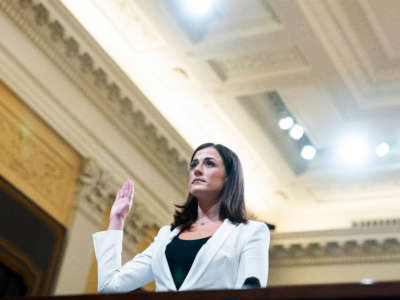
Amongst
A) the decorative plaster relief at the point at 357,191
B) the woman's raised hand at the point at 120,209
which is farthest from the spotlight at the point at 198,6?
the woman's raised hand at the point at 120,209

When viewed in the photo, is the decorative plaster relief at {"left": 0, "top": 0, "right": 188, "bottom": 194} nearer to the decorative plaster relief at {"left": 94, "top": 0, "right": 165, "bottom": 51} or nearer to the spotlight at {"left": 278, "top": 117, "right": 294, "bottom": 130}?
the decorative plaster relief at {"left": 94, "top": 0, "right": 165, "bottom": 51}

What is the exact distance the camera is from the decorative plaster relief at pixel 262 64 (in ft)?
28.4

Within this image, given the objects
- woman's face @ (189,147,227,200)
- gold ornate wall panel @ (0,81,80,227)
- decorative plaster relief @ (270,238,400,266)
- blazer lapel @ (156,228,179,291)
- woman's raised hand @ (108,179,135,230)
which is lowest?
blazer lapel @ (156,228,179,291)

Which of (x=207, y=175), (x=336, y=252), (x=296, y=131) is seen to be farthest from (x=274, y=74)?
(x=207, y=175)

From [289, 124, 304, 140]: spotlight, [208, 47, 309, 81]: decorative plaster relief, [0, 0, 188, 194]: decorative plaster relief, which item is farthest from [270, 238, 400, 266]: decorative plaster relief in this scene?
[208, 47, 309, 81]: decorative plaster relief

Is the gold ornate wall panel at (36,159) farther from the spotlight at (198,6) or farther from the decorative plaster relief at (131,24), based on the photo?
the spotlight at (198,6)

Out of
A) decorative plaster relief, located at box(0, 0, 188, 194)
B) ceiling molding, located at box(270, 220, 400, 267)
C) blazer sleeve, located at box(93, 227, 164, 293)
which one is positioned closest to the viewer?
blazer sleeve, located at box(93, 227, 164, 293)

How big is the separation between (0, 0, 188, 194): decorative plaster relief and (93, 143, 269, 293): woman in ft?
17.0

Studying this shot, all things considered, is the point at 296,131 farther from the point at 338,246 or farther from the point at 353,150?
the point at 338,246

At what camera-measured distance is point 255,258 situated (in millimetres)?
2350

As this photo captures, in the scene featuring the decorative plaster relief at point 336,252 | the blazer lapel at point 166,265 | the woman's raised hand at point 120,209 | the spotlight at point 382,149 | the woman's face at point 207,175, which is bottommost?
the blazer lapel at point 166,265

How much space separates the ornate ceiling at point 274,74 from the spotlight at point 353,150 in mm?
158

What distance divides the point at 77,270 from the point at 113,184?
4.29 ft

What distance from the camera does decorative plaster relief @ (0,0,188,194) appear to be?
753cm
